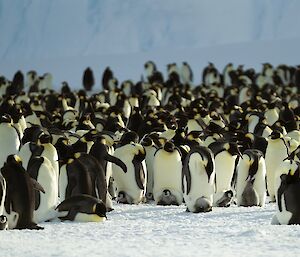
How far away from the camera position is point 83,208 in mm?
7242

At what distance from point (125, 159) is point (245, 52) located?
85.6ft

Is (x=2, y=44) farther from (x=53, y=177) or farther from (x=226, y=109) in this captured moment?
(x=53, y=177)

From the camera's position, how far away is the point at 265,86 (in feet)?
78.0

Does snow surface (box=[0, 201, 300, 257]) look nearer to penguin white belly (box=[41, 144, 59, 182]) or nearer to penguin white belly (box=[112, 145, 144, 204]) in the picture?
penguin white belly (box=[41, 144, 59, 182])

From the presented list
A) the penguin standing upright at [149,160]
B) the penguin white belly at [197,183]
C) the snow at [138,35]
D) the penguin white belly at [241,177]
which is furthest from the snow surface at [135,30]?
the penguin white belly at [197,183]

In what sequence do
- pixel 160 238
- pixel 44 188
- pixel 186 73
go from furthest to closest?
pixel 186 73, pixel 44 188, pixel 160 238

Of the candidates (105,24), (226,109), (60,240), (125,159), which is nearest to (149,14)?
(105,24)

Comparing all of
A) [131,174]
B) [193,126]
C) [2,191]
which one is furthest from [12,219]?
[193,126]

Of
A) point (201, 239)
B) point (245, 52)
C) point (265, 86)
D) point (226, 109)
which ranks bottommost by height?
point (201, 239)

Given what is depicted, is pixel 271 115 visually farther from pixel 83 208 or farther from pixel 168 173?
pixel 83 208

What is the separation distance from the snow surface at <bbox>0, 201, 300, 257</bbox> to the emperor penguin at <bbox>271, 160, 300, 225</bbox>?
0.63 feet

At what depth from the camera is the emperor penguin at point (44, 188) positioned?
7375 millimetres

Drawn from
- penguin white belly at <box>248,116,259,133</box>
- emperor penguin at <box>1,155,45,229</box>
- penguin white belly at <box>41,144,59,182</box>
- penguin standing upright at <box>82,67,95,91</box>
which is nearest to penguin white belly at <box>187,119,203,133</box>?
penguin white belly at <box>248,116,259,133</box>

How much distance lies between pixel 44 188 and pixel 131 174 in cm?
165
